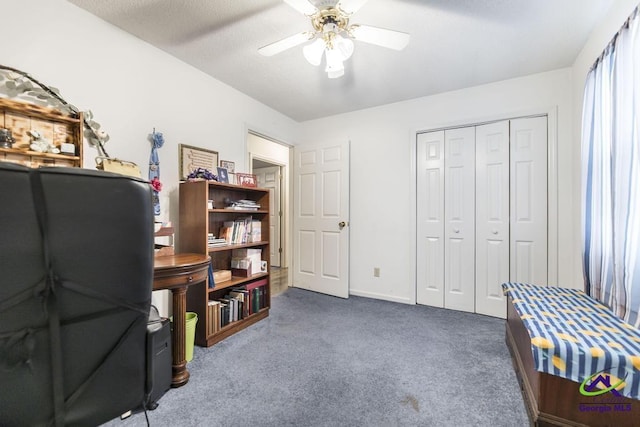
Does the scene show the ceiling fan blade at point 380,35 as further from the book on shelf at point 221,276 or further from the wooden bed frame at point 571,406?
the book on shelf at point 221,276

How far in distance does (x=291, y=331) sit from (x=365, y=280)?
4.42ft

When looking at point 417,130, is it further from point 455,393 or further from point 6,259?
point 6,259

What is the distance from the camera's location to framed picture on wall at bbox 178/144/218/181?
2359 mm

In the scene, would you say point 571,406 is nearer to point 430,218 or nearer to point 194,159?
point 430,218

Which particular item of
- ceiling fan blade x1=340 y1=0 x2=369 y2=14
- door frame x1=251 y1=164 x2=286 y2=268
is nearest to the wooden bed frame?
ceiling fan blade x1=340 y1=0 x2=369 y2=14

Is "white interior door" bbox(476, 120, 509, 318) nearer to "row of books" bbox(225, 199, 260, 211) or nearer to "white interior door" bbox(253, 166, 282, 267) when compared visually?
"row of books" bbox(225, 199, 260, 211)

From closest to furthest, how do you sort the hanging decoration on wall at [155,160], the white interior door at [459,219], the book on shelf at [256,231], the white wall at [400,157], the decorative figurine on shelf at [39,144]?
the decorative figurine on shelf at [39,144], the hanging decoration on wall at [155,160], the white wall at [400,157], the book on shelf at [256,231], the white interior door at [459,219]

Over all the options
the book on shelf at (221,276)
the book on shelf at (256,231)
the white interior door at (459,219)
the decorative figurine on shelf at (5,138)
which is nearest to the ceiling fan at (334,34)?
the decorative figurine on shelf at (5,138)

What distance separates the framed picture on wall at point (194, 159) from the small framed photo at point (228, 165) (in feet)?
0.25

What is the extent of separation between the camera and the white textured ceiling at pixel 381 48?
1.74 m

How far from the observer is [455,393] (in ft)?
5.19

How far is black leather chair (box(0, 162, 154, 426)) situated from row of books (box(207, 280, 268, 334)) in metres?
1.46

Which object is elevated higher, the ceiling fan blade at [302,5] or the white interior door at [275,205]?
the ceiling fan blade at [302,5]

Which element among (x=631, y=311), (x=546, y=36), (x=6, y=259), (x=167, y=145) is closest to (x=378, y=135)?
(x=546, y=36)
